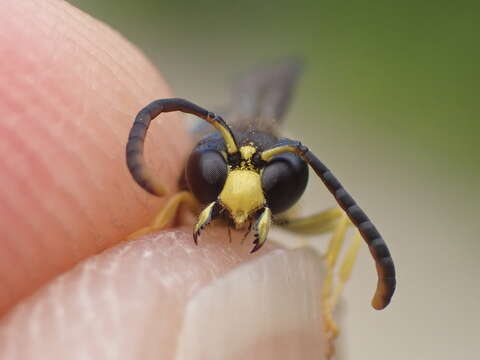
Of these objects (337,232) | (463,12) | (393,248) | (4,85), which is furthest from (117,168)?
(463,12)

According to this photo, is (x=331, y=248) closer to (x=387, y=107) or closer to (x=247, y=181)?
(x=247, y=181)

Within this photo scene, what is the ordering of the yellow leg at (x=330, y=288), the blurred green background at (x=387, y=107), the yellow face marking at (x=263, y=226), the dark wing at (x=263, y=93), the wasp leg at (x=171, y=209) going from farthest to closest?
1. the blurred green background at (x=387, y=107)
2. the dark wing at (x=263, y=93)
3. the yellow leg at (x=330, y=288)
4. the wasp leg at (x=171, y=209)
5. the yellow face marking at (x=263, y=226)

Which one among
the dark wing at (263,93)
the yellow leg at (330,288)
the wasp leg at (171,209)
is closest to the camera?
the wasp leg at (171,209)

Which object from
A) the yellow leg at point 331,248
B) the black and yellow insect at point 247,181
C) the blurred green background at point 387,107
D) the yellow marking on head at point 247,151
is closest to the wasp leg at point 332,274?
the yellow leg at point 331,248

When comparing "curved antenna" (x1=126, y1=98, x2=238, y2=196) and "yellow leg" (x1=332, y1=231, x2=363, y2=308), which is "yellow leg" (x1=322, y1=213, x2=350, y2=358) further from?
"curved antenna" (x1=126, y1=98, x2=238, y2=196)

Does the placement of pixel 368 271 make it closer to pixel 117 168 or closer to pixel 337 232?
pixel 337 232

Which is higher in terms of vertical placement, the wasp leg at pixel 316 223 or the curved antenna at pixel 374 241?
the curved antenna at pixel 374 241

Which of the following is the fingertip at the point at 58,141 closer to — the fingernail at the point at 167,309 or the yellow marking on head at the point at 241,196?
the fingernail at the point at 167,309
